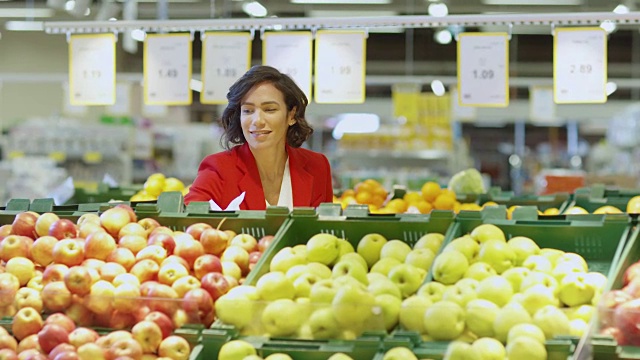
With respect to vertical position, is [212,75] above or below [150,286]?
above

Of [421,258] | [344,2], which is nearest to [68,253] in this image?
[421,258]

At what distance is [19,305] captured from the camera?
257 centimetres

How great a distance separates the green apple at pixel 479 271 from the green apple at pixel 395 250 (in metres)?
0.28

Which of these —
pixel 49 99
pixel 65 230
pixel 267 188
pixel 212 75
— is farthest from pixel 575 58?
pixel 49 99

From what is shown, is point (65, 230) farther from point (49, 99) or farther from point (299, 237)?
point (49, 99)

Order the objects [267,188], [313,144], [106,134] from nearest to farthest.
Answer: [267,188] → [106,134] → [313,144]

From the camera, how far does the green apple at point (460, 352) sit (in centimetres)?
214

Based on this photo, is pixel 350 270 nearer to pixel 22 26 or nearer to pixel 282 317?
pixel 282 317

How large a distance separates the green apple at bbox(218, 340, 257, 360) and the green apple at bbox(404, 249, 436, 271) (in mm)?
732

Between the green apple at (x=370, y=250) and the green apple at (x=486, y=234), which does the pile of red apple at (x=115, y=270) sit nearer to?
the green apple at (x=370, y=250)

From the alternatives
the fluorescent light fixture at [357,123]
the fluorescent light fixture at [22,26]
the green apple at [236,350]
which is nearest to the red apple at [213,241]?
the green apple at [236,350]

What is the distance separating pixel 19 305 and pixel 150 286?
1.24ft

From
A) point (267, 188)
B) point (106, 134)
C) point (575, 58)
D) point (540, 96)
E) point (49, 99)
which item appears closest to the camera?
point (267, 188)

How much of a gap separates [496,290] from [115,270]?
1158 millimetres
